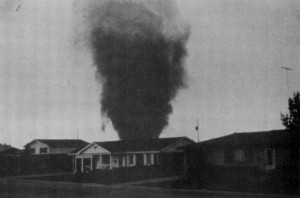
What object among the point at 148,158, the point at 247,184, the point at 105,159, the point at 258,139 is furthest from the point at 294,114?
the point at 105,159

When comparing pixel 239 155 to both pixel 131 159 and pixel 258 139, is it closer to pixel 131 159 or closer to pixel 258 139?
pixel 258 139

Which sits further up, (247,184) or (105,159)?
(105,159)

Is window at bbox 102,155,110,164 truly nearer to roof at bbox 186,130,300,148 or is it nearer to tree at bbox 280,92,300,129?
roof at bbox 186,130,300,148

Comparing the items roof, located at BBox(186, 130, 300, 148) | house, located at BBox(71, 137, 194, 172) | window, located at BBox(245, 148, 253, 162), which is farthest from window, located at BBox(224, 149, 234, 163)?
A: house, located at BBox(71, 137, 194, 172)

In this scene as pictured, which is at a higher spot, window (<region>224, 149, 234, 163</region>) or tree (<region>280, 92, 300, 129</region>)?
tree (<region>280, 92, 300, 129</region>)

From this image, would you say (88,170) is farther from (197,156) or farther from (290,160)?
(290,160)

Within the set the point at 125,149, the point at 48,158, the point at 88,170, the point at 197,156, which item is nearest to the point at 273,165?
the point at 197,156
